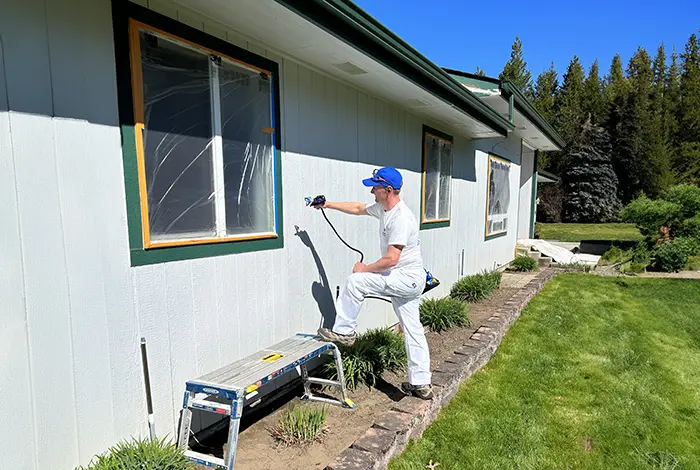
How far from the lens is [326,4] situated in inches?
100.0

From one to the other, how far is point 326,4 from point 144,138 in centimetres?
132

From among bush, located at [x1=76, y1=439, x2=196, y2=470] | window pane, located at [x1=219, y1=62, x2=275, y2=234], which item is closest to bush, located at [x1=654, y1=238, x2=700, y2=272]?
window pane, located at [x1=219, y1=62, x2=275, y2=234]

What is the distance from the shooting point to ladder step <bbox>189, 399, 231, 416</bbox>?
2.29 metres

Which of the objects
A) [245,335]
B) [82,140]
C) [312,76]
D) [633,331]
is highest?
[312,76]

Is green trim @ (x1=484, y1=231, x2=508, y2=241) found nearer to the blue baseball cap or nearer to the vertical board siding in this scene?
the blue baseball cap

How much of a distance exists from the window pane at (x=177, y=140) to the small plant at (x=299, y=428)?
1.35 metres

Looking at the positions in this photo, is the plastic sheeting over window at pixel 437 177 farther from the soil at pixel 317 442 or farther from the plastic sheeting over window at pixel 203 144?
the plastic sheeting over window at pixel 203 144

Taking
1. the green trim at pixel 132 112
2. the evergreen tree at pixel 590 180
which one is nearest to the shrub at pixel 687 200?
the green trim at pixel 132 112

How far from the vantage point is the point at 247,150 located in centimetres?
308

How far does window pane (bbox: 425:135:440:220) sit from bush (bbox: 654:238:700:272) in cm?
717

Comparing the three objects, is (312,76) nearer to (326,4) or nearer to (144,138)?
(326,4)

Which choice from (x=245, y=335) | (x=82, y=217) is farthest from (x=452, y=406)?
(x=82, y=217)

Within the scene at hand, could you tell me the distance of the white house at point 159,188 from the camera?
1935 millimetres

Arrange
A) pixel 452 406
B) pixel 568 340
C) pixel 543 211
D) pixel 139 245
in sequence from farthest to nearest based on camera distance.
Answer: pixel 543 211, pixel 568 340, pixel 452 406, pixel 139 245
